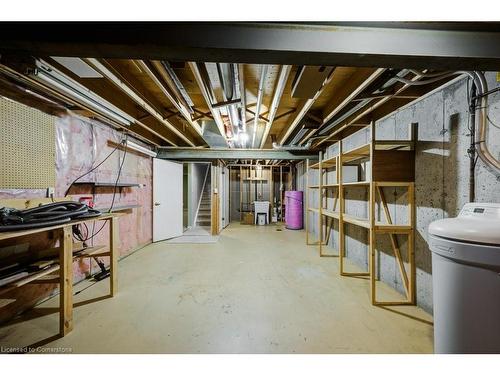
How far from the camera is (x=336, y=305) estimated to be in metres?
2.07

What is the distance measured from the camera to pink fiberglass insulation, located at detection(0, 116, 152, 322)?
196cm

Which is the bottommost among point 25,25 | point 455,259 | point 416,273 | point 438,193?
point 416,273

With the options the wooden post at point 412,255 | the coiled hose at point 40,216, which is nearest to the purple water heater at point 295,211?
the wooden post at point 412,255

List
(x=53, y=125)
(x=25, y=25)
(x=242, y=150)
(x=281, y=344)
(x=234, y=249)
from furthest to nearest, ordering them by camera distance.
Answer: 1. (x=242, y=150)
2. (x=234, y=249)
3. (x=53, y=125)
4. (x=281, y=344)
5. (x=25, y=25)

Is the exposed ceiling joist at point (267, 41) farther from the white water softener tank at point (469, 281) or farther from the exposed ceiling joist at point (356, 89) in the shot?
the white water softener tank at point (469, 281)

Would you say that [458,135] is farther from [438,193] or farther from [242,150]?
[242,150]

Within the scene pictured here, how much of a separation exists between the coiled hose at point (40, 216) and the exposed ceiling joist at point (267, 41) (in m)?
1.07

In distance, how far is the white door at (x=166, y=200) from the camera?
14.8 ft

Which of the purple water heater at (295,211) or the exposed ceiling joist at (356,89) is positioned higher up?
the exposed ceiling joist at (356,89)

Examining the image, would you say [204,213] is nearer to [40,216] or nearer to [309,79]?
[40,216]

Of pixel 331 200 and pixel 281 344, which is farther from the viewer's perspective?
pixel 331 200

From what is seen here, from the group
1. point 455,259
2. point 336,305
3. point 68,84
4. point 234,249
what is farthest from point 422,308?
point 68,84

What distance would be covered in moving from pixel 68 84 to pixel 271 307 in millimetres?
2640

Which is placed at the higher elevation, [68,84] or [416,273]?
[68,84]
